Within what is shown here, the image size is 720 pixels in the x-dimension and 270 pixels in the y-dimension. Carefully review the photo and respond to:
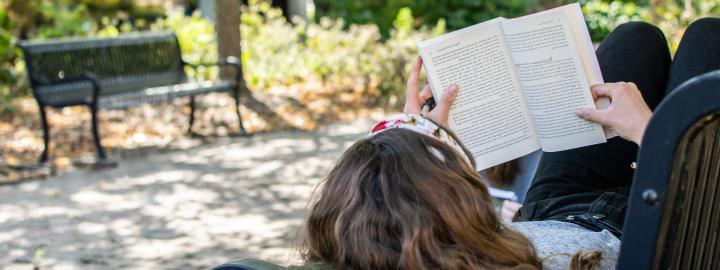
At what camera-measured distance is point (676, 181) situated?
1527 mm

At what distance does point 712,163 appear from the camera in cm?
171

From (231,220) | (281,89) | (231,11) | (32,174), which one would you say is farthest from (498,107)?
(281,89)

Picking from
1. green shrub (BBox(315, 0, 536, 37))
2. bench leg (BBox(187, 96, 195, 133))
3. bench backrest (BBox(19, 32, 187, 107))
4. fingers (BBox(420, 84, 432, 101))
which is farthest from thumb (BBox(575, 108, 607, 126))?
green shrub (BBox(315, 0, 536, 37))

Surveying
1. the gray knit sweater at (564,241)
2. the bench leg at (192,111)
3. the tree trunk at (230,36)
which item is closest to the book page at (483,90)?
the gray knit sweater at (564,241)

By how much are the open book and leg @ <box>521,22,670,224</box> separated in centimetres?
47

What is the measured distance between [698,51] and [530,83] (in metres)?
0.62

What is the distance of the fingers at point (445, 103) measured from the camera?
91.5 inches

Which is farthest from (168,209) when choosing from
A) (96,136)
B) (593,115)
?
(593,115)

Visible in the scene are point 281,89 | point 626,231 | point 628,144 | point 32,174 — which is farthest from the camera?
point 281,89

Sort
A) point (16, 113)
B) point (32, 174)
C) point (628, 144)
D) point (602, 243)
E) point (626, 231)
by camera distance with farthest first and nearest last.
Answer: point (16, 113)
point (32, 174)
point (628, 144)
point (602, 243)
point (626, 231)

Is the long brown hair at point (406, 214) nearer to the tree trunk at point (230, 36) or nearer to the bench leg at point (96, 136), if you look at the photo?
the bench leg at point (96, 136)

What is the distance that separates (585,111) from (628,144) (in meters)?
0.63

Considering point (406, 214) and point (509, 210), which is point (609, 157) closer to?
point (509, 210)

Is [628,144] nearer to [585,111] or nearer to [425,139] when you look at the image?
[585,111]
